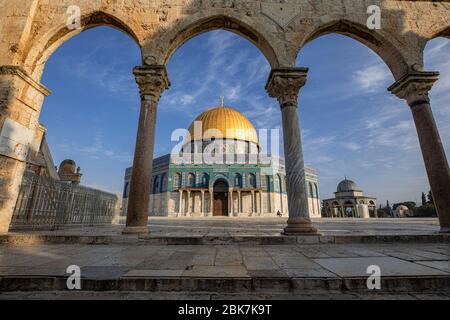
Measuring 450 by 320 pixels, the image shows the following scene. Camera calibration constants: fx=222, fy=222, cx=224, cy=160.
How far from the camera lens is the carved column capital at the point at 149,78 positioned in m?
5.05

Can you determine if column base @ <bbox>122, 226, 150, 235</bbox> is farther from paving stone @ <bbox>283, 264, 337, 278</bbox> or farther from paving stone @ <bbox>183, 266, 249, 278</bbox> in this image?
paving stone @ <bbox>283, 264, 337, 278</bbox>

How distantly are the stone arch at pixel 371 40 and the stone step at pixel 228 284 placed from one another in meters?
5.12

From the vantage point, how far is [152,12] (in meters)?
5.62

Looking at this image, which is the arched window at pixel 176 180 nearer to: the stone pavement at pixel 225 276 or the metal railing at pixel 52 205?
the metal railing at pixel 52 205

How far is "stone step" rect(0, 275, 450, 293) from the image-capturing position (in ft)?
6.43

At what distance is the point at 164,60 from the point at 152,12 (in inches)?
57.2

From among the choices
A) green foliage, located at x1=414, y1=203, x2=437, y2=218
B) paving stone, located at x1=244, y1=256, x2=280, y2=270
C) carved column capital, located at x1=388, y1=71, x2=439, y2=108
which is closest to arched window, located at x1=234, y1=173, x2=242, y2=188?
carved column capital, located at x1=388, y1=71, x2=439, y2=108

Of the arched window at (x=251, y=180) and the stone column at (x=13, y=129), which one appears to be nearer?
the stone column at (x=13, y=129)

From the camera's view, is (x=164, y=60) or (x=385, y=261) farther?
(x=164, y=60)

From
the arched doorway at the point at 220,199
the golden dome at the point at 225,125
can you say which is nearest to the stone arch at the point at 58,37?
the arched doorway at the point at 220,199

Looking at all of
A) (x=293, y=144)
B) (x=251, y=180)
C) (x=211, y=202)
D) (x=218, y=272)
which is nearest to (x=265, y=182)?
(x=251, y=180)

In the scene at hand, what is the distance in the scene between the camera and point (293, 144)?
4.93m
